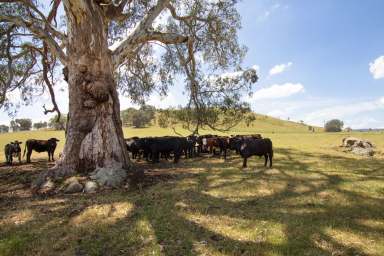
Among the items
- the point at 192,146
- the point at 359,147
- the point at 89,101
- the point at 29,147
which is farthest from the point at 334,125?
the point at 89,101

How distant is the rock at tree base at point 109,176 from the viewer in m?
9.32

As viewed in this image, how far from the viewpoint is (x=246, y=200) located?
26.0 feet

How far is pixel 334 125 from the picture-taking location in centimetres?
11075

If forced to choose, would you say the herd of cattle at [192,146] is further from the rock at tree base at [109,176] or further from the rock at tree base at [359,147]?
the rock at tree base at [359,147]

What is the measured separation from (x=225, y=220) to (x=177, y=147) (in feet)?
30.7

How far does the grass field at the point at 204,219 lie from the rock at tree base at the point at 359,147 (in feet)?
55.6

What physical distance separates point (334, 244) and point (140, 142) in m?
13.2

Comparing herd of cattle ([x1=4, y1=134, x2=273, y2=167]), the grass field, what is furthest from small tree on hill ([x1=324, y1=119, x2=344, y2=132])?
the grass field

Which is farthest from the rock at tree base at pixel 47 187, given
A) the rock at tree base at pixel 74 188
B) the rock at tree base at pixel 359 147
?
Result: the rock at tree base at pixel 359 147

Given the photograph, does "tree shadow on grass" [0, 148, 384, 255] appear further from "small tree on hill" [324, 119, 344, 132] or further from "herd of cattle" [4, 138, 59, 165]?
"small tree on hill" [324, 119, 344, 132]

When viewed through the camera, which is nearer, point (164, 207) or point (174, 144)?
point (164, 207)

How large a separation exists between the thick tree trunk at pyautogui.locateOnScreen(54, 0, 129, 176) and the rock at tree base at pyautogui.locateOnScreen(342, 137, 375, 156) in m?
21.6

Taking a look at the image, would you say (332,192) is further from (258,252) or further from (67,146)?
(67,146)

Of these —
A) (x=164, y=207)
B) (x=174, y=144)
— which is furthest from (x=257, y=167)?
(x=164, y=207)
